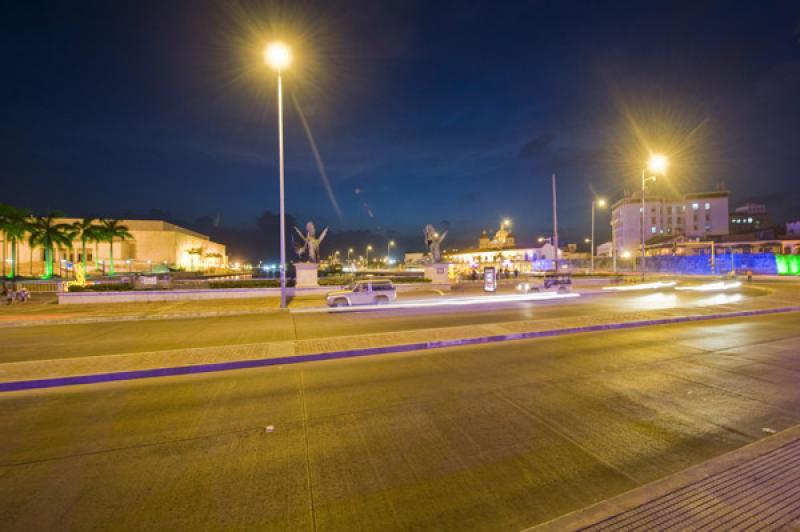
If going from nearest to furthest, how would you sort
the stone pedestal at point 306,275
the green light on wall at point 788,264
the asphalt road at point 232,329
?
the asphalt road at point 232,329, the stone pedestal at point 306,275, the green light on wall at point 788,264

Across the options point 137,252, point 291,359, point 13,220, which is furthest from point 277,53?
point 137,252

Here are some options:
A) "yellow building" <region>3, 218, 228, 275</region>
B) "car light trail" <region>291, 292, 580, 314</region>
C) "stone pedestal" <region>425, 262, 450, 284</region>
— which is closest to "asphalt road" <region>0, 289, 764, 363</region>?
"car light trail" <region>291, 292, 580, 314</region>

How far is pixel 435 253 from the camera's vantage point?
1271 inches

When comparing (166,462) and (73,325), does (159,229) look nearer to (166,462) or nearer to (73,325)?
(73,325)

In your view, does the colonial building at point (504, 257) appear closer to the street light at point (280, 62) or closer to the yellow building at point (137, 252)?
the street light at point (280, 62)

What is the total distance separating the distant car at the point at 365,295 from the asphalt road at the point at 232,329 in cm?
191

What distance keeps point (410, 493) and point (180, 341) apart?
10.2 meters

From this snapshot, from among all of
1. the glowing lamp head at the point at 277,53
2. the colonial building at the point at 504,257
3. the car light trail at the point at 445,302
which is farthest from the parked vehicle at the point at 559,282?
the colonial building at the point at 504,257

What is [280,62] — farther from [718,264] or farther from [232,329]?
[718,264]

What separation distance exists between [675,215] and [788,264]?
6586 centimetres

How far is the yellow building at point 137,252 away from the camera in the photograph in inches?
3088

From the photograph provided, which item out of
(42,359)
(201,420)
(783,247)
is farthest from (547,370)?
(783,247)

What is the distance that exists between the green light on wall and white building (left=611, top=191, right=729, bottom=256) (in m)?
55.2

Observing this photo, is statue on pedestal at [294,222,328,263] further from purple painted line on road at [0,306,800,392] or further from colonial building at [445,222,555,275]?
colonial building at [445,222,555,275]
